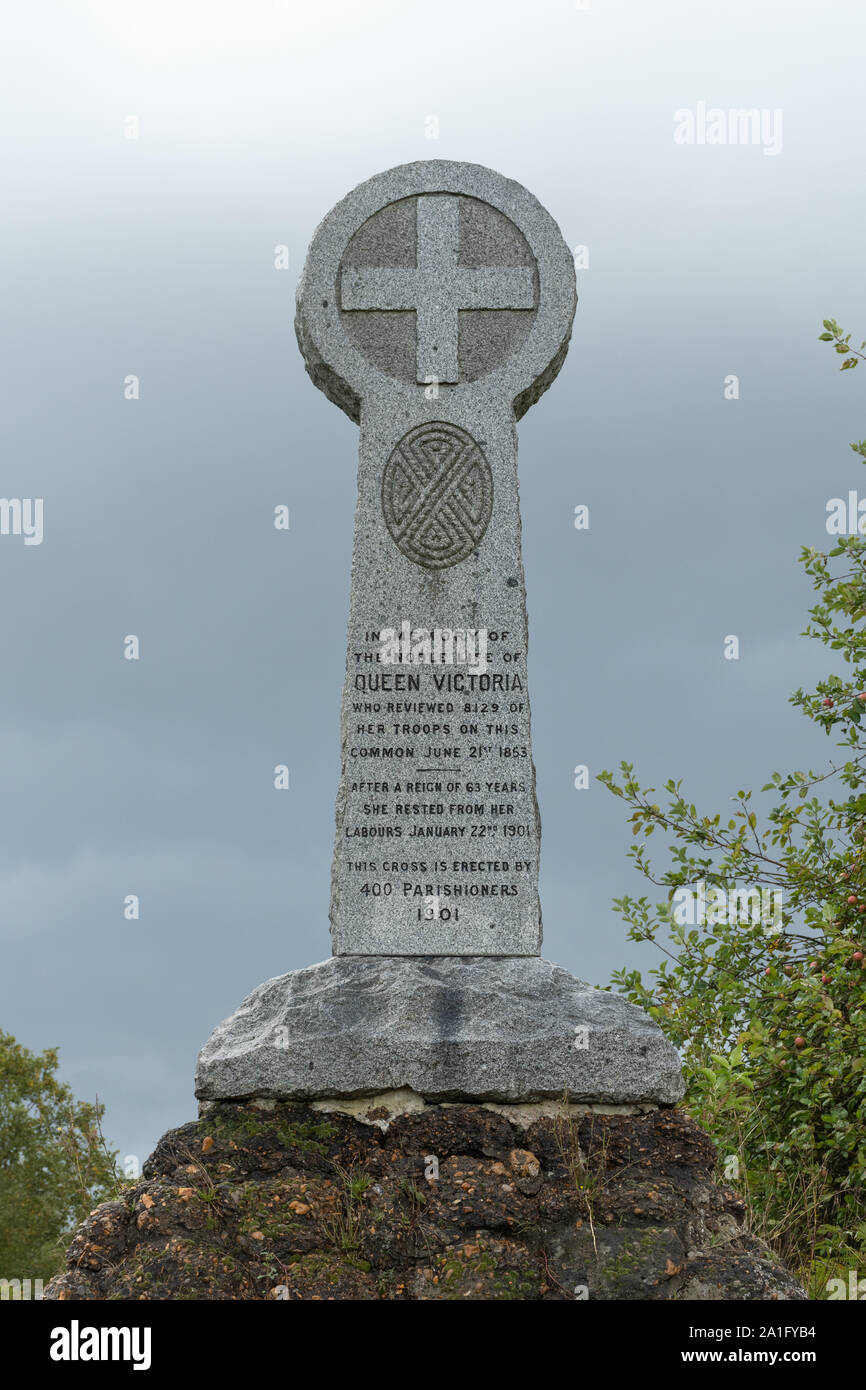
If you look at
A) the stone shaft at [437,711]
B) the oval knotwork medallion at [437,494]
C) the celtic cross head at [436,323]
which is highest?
the celtic cross head at [436,323]

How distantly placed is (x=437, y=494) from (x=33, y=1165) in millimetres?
11525

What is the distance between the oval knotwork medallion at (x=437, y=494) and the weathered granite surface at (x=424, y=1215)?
9.10 ft

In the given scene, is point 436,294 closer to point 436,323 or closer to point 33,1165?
point 436,323

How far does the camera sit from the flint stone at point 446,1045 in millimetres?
5988

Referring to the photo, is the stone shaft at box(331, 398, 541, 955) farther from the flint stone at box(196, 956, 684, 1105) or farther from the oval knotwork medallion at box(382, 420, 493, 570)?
the flint stone at box(196, 956, 684, 1105)

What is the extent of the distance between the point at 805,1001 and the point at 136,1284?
445cm

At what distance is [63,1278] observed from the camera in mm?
5590

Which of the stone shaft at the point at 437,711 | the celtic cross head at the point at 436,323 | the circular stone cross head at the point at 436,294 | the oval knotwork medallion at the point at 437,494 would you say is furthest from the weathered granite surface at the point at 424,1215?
the circular stone cross head at the point at 436,294

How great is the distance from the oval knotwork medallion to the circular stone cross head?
0.04 metres

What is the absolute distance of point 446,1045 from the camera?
5.99 meters

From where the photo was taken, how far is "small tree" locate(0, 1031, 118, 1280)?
1484 centimetres

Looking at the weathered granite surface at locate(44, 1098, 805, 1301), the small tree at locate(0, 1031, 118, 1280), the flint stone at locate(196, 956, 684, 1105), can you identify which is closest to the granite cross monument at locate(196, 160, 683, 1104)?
the flint stone at locate(196, 956, 684, 1105)

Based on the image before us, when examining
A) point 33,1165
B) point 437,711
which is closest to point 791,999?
point 437,711

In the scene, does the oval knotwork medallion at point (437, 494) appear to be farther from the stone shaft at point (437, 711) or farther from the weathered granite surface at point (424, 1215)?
the weathered granite surface at point (424, 1215)
